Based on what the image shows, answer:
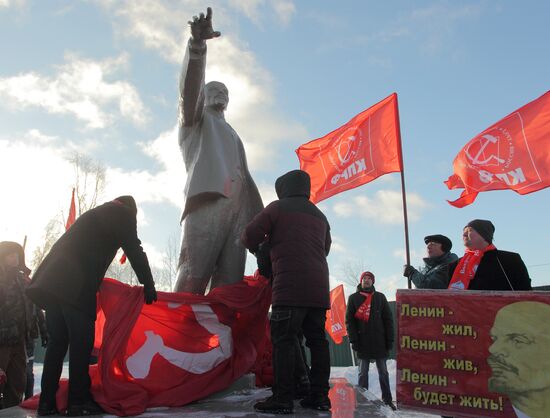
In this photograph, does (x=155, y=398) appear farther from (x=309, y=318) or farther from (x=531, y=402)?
(x=531, y=402)

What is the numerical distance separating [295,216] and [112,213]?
4.44 ft

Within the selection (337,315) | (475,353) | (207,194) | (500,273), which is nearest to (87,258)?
(207,194)

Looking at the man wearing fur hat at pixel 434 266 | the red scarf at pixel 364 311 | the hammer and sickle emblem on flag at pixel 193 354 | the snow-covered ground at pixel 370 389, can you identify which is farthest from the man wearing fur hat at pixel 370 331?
the hammer and sickle emblem on flag at pixel 193 354

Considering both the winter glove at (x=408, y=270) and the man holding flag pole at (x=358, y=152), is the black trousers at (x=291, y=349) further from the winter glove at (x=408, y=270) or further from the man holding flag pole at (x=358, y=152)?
the man holding flag pole at (x=358, y=152)

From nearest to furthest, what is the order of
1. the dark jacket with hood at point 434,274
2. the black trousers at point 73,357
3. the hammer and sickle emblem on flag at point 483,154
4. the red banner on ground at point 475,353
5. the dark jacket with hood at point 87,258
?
the red banner on ground at point 475,353 → the black trousers at point 73,357 → the dark jacket with hood at point 87,258 → the dark jacket with hood at point 434,274 → the hammer and sickle emblem on flag at point 483,154

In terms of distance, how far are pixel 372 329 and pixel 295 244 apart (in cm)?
461

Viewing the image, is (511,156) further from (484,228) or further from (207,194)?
(207,194)

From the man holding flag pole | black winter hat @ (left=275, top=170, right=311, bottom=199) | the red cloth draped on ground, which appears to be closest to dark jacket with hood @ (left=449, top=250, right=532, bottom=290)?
black winter hat @ (left=275, top=170, right=311, bottom=199)

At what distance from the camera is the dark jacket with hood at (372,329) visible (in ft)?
24.7

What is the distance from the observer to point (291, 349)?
11.2 feet

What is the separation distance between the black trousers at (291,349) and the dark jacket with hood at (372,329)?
4234mm

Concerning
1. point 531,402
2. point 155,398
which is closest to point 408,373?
point 531,402

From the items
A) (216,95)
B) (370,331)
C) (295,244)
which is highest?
(216,95)

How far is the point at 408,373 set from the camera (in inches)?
127
